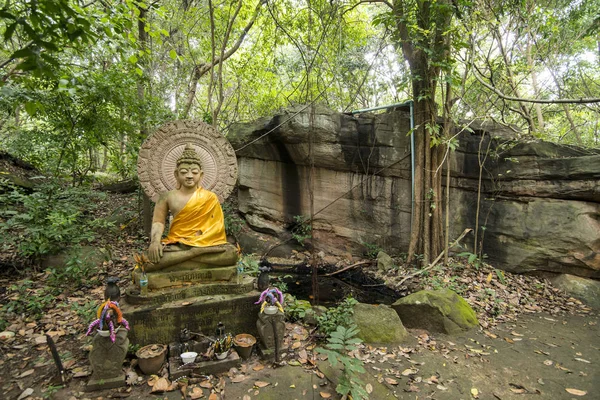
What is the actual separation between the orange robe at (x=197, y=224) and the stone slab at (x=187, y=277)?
1.13 feet

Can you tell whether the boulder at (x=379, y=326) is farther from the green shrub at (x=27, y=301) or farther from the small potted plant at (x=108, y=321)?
the green shrub at (x=27, y=301)

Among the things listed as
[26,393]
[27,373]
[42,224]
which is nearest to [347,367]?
[26,393]

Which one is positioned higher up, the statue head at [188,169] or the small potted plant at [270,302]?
the statue head at [188,169]

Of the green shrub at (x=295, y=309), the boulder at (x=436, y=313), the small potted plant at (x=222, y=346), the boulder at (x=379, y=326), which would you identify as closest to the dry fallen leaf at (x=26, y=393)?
the small potted plant at (x=222, y=346)

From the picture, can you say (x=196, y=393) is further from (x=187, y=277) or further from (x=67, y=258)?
(x=67, y=258)

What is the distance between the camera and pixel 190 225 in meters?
3.83

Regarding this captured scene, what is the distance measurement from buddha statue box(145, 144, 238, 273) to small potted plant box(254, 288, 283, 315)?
0.61m

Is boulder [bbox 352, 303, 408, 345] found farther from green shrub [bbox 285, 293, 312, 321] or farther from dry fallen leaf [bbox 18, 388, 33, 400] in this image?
dry fallen leaf [bbox 18, 388, 33, 400]

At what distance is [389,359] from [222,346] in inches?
77.3

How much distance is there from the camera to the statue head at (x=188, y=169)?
149 inches

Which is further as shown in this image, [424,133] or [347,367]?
[424,133]

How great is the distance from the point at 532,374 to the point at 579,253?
3.86 m

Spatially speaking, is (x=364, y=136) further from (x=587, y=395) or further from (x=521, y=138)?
(x=587, y=395)

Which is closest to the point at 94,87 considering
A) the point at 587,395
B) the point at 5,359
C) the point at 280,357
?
the point at 5,359
